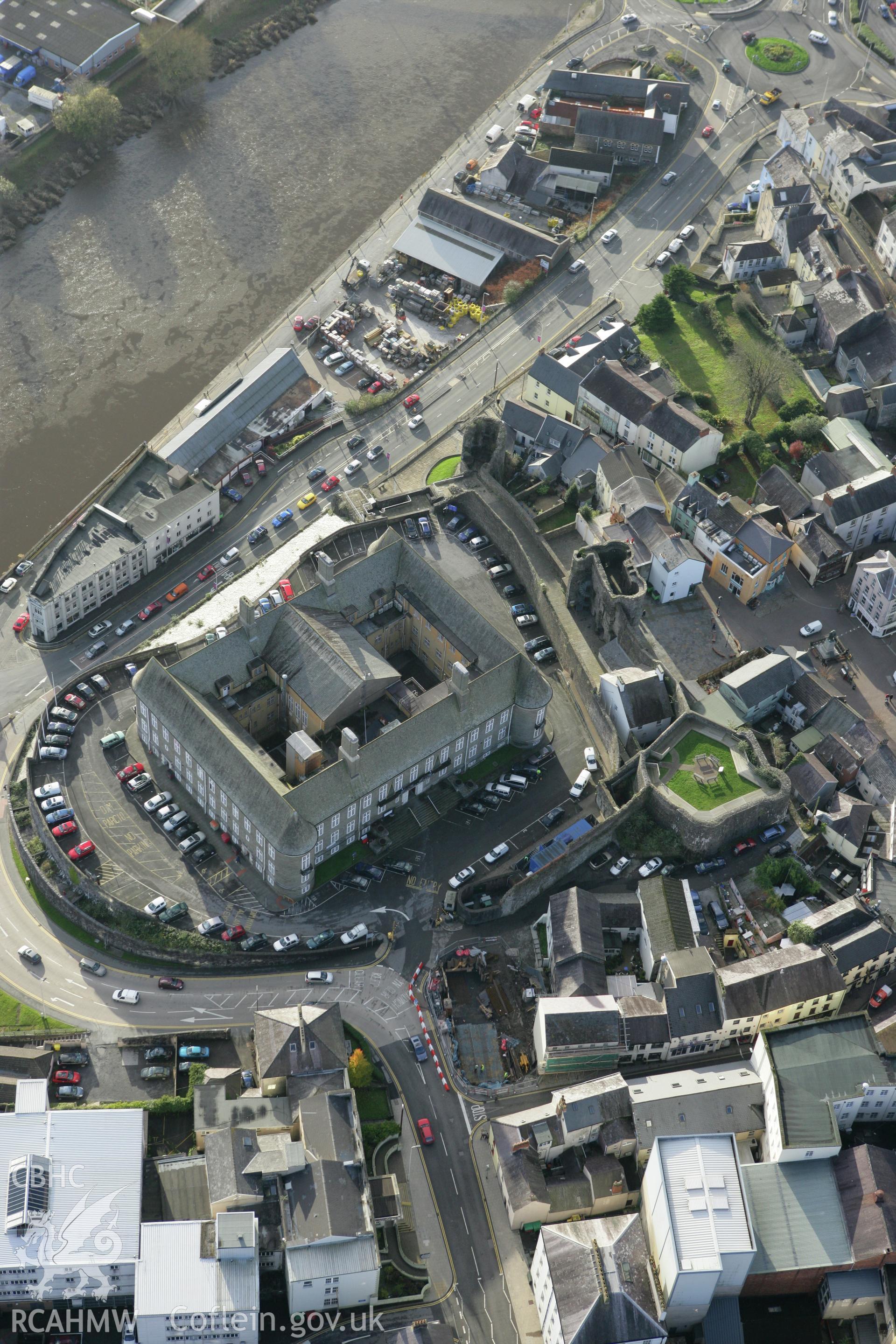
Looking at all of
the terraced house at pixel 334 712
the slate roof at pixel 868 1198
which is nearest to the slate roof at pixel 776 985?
the slate roof at pixel 868 1198

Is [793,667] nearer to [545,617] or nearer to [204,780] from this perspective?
[545,617]

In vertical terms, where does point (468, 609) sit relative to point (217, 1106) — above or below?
above

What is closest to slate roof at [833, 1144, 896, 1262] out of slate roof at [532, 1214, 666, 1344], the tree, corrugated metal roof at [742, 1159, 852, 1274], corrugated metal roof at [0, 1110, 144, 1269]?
corrugated metal roof at [742, 1159, 852, 1274]

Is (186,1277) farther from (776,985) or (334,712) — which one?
(776,985)

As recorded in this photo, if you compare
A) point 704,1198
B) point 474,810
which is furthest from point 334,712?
point 704,1198

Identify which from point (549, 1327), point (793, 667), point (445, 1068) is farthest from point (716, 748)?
point (549, 1327)

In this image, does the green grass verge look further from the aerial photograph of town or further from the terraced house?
the terraced house
